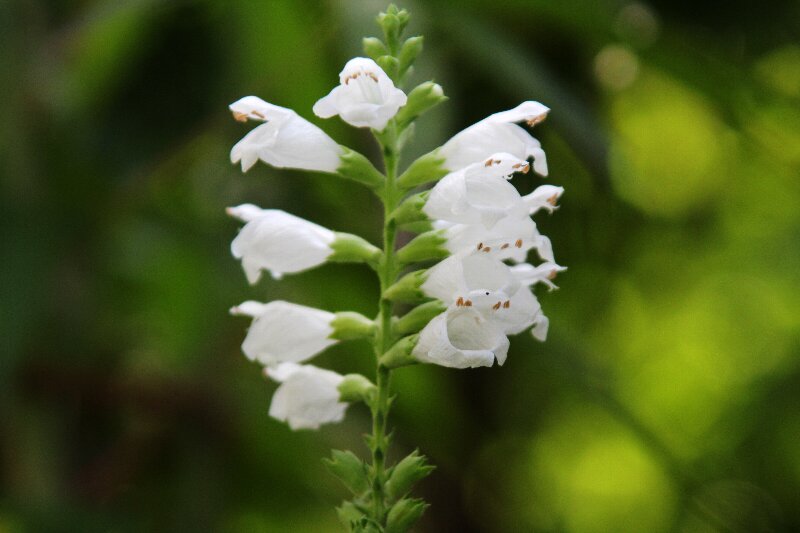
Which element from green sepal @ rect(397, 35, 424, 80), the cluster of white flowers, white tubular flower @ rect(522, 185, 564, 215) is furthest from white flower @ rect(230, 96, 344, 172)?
white tubular flower @ rect(522, 185, 564, 215)

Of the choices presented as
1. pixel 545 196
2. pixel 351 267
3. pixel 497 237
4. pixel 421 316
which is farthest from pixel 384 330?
pixel 351 267

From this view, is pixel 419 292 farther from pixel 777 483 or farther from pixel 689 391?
pixel 689 391

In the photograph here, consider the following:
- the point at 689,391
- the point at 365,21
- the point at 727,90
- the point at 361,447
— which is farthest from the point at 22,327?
the point at 689,391

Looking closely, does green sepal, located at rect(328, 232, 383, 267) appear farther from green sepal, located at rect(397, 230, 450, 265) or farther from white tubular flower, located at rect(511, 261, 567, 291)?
white tubular flower, located at rect(511, 261, 567, 291)

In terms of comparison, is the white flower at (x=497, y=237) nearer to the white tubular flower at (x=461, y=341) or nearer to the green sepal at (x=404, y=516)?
the white tubular flower at (x=461, y=341)

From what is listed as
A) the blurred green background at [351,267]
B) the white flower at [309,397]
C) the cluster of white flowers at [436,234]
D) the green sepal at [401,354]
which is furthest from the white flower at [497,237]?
the blurred green background at [351,267]

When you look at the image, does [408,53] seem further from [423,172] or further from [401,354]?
[401,354]
